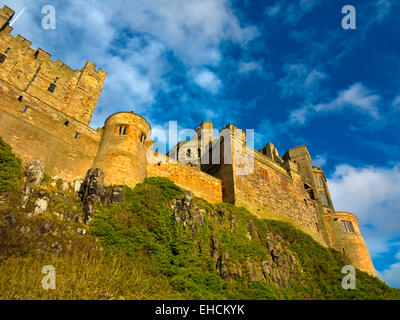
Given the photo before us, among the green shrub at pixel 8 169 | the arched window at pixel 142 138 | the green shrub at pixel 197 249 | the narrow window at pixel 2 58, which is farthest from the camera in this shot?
the narrow window at pixel 2 58

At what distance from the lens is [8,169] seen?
12.9 m

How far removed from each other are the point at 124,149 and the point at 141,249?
24.9 ft

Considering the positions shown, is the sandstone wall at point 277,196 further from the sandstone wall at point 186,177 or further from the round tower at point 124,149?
the round tower at point 124,149

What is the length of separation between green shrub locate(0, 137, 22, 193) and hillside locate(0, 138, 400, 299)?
0.14 ft

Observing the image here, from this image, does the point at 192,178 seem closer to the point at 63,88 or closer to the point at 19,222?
the point at 19,222

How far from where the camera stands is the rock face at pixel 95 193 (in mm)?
13789

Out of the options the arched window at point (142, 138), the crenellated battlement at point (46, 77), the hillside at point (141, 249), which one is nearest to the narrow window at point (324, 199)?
the hillside at point (141, 249)

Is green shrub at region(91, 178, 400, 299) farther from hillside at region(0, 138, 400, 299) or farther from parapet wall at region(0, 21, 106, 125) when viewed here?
parapet wall at region(0, 21, 106, 125)

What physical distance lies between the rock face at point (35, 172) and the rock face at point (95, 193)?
2262 millimetres

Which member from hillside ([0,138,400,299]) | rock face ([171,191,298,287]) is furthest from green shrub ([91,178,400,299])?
rock face ([171,191,298,287])

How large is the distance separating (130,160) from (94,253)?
7555 mm

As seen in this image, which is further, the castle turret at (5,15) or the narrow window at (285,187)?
the narrow window at (285,187)

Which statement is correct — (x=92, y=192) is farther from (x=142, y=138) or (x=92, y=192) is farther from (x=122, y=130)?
(x=142, y=138)

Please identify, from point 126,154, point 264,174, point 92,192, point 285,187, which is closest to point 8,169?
point 92,192
